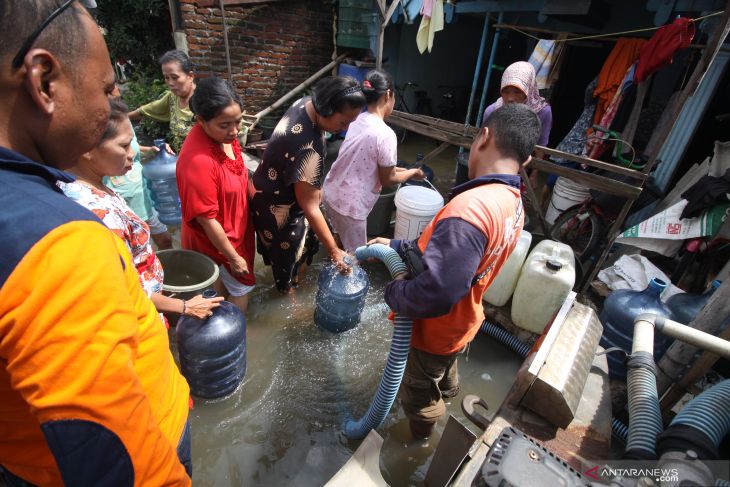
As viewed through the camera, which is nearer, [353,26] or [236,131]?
[236,131]

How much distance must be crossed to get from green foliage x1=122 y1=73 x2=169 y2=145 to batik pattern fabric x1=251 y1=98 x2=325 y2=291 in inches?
217

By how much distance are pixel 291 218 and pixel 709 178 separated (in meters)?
4.19

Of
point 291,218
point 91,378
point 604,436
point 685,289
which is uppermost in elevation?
point 91,378

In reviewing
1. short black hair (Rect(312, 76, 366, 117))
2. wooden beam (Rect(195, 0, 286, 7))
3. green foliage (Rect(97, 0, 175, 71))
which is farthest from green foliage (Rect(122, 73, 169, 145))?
short black hair (Rect(312, 76, 366, 117))

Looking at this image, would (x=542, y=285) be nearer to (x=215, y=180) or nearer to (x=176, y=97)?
(x=215, y=180)

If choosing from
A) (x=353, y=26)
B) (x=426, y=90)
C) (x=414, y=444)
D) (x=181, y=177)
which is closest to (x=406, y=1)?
(x=353, y=26)

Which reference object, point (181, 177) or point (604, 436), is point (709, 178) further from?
point (181, 177)

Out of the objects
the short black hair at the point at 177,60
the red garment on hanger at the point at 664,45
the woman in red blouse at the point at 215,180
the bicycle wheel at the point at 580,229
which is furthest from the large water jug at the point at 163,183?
the red garment on hanger at the point at 664,45

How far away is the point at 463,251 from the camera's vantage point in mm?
1597

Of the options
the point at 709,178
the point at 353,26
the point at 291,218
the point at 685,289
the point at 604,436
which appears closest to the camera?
the point at 604,436

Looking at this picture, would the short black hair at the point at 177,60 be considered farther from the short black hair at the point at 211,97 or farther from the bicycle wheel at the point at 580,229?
the bicycle wheel at the point at 580,229

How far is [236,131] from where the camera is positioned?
8.63 ft

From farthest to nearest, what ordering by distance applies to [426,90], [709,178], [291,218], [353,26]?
[426,90]
[353,26]
[709,178]
[291,218]

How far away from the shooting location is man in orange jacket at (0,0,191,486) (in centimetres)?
68
